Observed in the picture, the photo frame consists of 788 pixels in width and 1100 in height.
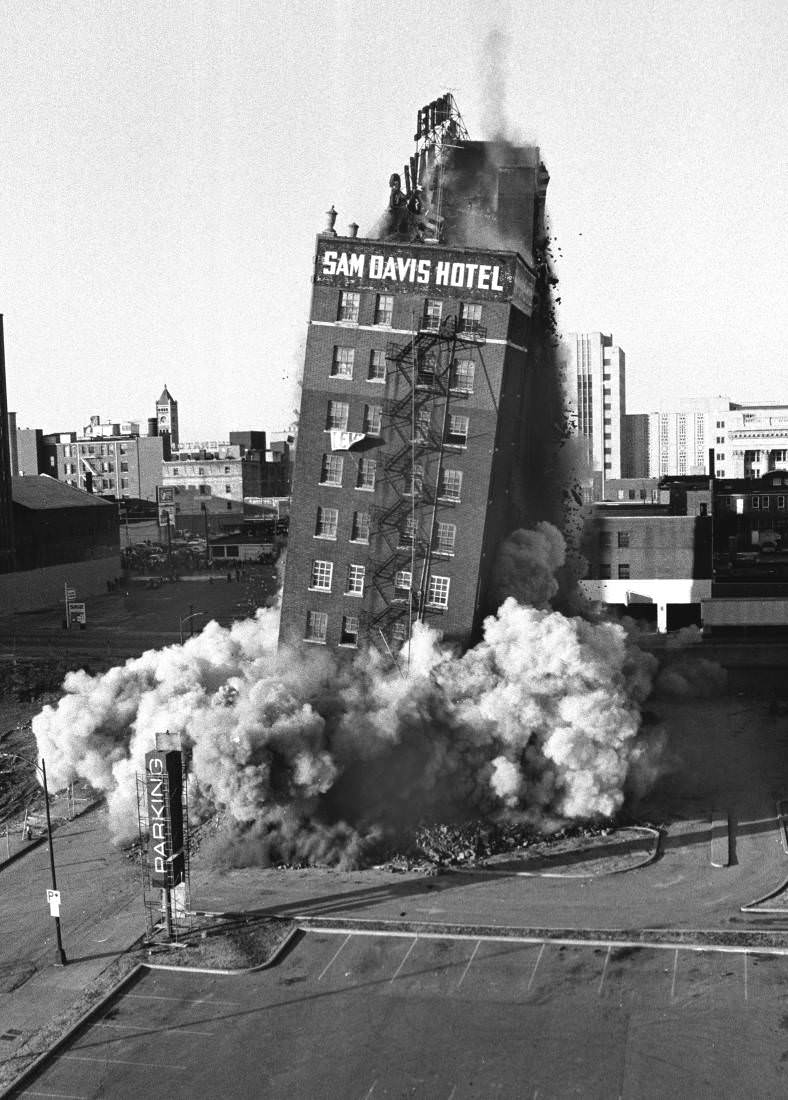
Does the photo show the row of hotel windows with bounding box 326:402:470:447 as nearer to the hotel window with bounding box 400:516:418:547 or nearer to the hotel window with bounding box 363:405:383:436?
the hotel window with bounding box 363:405:383:436

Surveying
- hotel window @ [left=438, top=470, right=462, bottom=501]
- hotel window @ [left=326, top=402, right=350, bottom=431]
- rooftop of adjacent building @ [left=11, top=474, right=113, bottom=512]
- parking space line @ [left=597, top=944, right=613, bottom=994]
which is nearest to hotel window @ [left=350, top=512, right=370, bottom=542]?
hotel window @ [left=438, top=470, right=462, bottom=501]

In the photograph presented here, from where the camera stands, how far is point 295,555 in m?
60.3

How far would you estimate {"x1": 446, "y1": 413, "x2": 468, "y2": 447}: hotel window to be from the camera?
190 feet

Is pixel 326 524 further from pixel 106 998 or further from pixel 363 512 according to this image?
pixel 106 998

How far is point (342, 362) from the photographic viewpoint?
191 feet

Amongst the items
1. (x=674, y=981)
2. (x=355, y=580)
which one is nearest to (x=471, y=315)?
(x=355, y=580)

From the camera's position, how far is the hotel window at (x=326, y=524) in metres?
59.7

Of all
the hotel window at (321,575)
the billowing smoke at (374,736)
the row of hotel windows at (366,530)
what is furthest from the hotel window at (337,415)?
the billowing smoke at (374,736)

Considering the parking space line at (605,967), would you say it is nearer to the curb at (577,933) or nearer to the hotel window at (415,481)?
the curb at (577,933)

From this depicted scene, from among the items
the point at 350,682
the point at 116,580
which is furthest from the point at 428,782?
the point at 116,580

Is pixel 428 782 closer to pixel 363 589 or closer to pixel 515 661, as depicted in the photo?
pixel 515 661

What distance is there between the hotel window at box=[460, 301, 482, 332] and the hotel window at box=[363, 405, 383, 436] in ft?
18.9

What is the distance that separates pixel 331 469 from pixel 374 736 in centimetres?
1435

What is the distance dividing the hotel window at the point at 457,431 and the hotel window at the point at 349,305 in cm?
694
